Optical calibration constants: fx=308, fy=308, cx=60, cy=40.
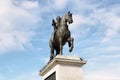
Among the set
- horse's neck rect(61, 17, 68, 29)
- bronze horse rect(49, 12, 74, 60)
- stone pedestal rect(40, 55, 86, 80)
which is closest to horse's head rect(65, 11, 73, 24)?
bronze horse rect(49, 12, 74, 60)

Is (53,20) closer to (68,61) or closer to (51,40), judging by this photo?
(51,40)

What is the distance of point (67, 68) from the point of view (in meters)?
14.9

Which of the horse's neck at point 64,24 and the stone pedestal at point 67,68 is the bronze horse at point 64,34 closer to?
the horse's neck at point 64,24

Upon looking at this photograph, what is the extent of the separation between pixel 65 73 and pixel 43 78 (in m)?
2.64

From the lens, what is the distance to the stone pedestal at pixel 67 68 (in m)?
14.7

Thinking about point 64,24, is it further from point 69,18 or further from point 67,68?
point 67,68

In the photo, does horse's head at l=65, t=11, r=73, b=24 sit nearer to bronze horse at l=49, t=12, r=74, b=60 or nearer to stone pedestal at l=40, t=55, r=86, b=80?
bronze horse at l=49, t=12, r=74, b=60

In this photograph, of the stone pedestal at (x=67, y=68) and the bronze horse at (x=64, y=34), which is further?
the bronze horse at (x=64, y=34)

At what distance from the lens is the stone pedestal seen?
14.7 meters

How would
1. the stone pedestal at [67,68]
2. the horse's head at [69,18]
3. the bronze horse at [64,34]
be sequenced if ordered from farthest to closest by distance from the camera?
1. the horse's head at [69,18]
2. the bronze horse at [64,34]
3. the stone pedestal at [67,68]

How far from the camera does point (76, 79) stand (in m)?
14.8

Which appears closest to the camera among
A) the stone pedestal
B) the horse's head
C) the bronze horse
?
the stone pedestal

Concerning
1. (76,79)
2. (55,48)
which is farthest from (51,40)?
(76,79)

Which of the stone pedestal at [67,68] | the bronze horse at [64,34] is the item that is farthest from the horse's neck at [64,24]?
the stone pedestal at [67,68]
